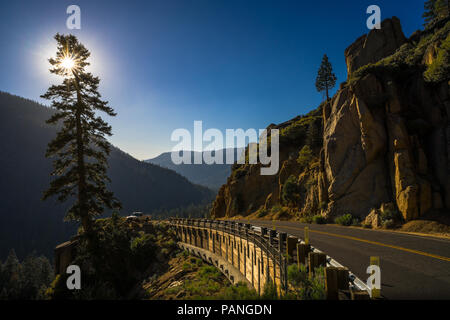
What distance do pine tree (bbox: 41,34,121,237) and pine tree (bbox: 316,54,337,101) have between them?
58001 mm

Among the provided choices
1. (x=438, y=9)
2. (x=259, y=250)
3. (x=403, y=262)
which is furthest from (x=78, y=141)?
(x=438, y=9)

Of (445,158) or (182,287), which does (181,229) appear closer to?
(182,287)

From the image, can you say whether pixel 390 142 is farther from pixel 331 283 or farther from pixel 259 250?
pixel 331 283

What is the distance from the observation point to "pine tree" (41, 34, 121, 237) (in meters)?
15.7

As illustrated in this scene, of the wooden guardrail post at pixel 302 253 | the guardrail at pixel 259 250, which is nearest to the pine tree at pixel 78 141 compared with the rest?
the guardrail at pixel 259 250

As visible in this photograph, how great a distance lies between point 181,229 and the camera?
3216 centimetres

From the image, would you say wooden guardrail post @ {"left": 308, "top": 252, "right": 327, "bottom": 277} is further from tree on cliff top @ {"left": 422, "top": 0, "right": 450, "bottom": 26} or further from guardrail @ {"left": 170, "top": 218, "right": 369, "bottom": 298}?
tree on cliff top @ {"left": 422, "top": 0, "right": 450, "bottom": 26}

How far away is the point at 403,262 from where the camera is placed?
839 centimetres

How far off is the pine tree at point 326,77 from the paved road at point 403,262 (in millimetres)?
55951

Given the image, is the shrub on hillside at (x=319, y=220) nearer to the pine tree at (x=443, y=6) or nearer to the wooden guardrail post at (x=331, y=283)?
the wooden guardrail post at (x=331, y=283)

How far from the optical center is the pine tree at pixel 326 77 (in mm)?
60188

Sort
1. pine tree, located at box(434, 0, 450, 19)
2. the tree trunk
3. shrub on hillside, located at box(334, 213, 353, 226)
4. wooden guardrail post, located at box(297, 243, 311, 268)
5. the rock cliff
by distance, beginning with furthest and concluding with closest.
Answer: pine tree, located at box(434, 0, 450, 19) → shrub on hillside, located at box(334, 213, 353, 226) → the rock cliff → the tree trunk → wooden guardrail post, located at box(297, 243, 311, 268)

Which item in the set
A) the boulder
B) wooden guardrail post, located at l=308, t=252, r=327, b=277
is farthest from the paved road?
the boulder

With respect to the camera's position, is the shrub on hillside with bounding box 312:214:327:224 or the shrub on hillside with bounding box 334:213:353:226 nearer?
the shrub on hillside with bounding box 334:213:353:226
